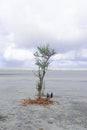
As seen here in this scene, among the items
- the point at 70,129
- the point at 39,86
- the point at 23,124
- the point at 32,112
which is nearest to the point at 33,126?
the point at 23,124

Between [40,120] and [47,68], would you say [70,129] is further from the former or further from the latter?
[47,68]

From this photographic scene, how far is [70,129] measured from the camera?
23.7m

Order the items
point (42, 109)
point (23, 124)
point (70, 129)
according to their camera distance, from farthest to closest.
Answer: point (42, 109)
point (23, 124)
point (70, 129)

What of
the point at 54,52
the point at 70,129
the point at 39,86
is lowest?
the point at 70,129

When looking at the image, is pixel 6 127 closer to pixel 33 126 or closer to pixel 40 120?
pixel 33 126

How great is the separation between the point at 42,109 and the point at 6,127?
34.3 feet

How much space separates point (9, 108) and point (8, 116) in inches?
223

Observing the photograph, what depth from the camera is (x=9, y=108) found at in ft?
115

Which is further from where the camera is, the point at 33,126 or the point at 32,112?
the point at 32,112

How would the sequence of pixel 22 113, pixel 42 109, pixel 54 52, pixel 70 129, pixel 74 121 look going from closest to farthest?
pixel 70 129
pixel 74 121
pixel 22 113
pixel 42 109
pixel 54 52

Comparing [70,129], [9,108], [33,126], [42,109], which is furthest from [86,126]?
[9,108]

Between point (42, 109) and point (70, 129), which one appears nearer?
point (70, 129)

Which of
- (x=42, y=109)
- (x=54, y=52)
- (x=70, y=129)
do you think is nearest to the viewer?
(x=70, y=129)

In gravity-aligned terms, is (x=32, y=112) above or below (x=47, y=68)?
below
